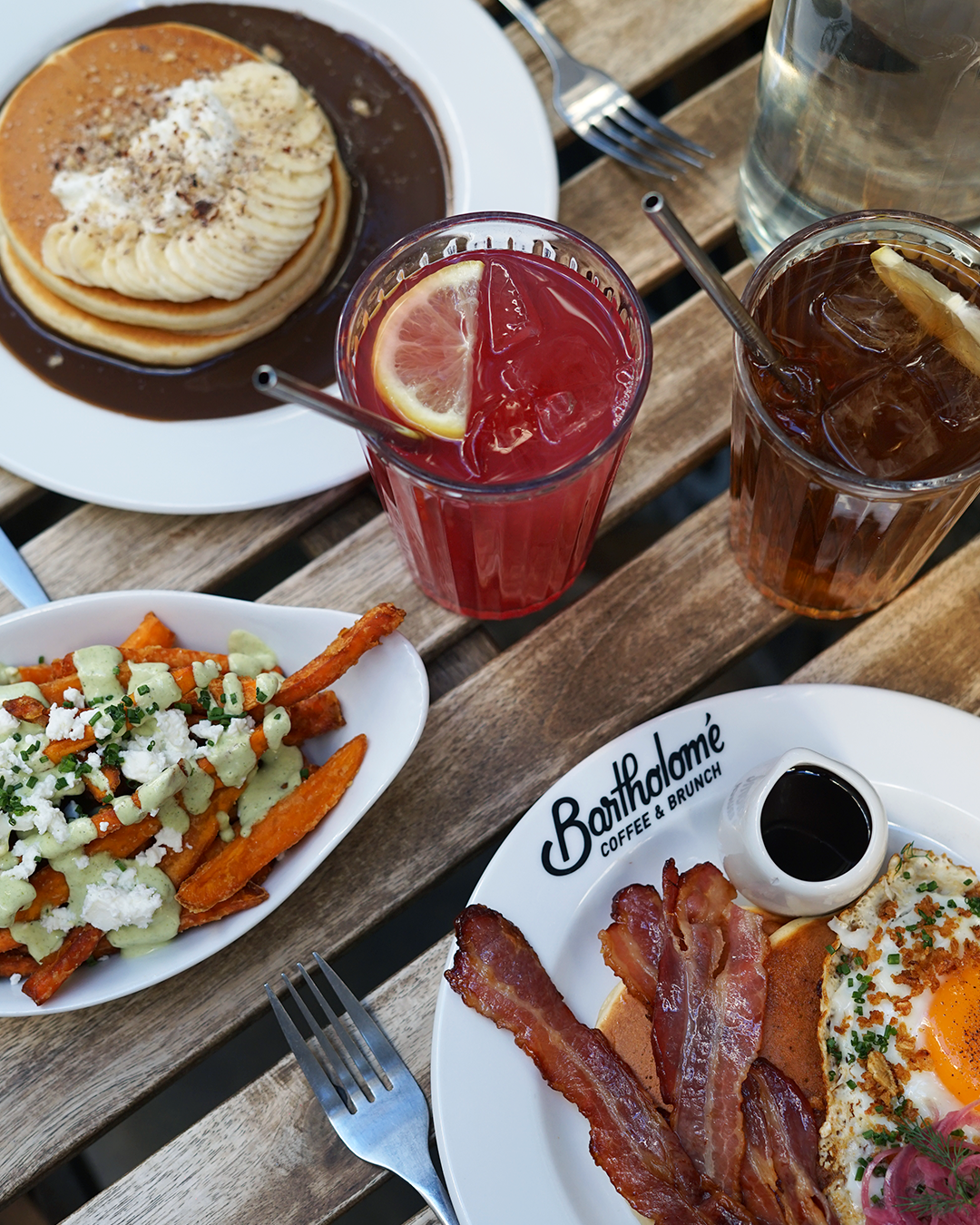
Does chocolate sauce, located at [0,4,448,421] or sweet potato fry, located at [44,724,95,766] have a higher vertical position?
chocolate sauce, located at [0,4,448,421]

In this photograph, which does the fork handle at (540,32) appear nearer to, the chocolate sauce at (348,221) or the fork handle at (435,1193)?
the chocolate sauce at (348,221)

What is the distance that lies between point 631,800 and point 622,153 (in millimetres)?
1161

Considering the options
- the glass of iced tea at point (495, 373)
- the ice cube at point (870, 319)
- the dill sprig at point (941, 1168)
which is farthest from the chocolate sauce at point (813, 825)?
the ice cube at point (870, 319)

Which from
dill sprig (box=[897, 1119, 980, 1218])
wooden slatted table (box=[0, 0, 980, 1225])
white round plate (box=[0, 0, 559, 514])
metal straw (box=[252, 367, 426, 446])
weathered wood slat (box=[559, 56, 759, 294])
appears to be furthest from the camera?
weathered wood slat (box=[559, 56, 759, 294])

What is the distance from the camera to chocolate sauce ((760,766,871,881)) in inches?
61.0

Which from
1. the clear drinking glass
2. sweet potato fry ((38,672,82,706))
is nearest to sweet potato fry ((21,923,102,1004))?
sweet potato fry ((38,672,82,706))

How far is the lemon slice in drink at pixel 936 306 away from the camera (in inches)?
57.3

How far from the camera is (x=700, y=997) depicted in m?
1.61

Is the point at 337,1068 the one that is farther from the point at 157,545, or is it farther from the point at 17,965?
the point at 157,545

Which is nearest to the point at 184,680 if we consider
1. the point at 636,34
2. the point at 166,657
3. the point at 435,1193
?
the point at 166,657

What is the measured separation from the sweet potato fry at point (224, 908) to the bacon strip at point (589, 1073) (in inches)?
11.6

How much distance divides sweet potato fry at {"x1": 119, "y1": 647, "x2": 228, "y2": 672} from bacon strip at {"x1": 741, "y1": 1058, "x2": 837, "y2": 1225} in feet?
3.29

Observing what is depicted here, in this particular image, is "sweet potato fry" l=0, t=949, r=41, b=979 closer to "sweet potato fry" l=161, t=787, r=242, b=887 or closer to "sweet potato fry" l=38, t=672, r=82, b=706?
"sweet potato fry" l=161, t=787, r=242, b=887

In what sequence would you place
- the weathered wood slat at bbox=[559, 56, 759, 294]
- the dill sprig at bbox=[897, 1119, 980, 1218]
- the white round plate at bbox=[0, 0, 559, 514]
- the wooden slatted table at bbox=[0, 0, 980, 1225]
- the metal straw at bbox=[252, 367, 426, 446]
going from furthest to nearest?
the weathered wood slat at bbox=[559, 56, 759, 294]
the white round plate at bbox=[0, 0, 559, 514]
the wooden slatted table at bbox=[0, 0, 980, 1225]
the dill sprig at bbox=[897, 1119, 980, 1218]
the metal straw at bbox=[252, 367, 426, 446]
